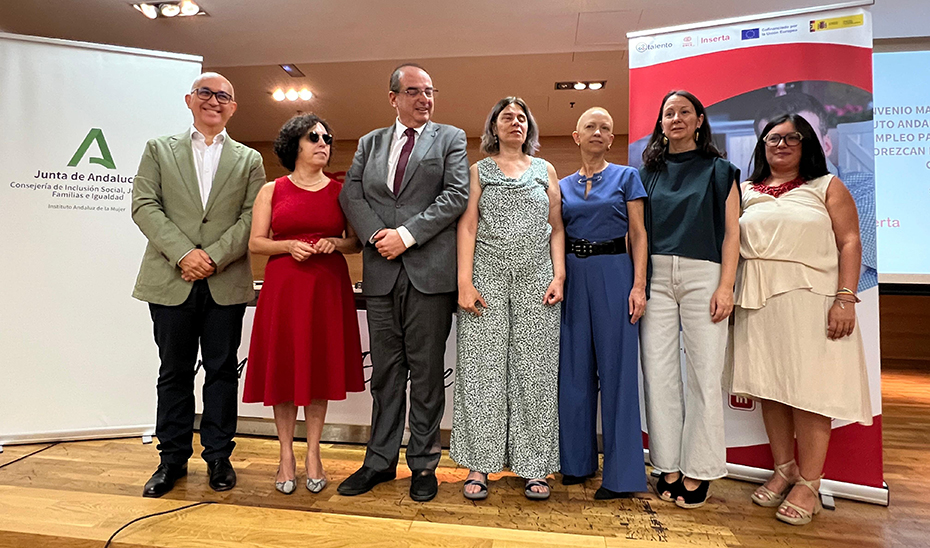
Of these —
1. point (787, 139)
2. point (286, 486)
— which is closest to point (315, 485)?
point (286, 486)

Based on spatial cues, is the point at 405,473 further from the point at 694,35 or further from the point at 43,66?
the point at 43,66

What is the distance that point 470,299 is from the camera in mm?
2064

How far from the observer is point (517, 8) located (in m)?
3.93

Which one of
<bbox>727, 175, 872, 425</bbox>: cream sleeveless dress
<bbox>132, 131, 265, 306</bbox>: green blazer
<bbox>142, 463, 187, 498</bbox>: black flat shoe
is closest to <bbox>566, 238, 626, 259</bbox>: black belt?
<bbox>727, 175, 872, 425</bbox>: cream sleeveless dress

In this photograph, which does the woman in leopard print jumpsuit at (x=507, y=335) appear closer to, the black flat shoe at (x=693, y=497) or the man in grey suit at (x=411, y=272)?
the man in grey suit at (x=411, y=272)

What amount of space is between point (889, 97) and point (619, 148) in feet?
11.5

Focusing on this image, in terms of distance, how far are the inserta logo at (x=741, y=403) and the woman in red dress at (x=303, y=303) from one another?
1.71 meters

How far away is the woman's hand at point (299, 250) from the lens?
2064 mm

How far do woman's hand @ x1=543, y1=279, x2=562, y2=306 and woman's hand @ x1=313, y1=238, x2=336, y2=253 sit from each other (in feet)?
2.90

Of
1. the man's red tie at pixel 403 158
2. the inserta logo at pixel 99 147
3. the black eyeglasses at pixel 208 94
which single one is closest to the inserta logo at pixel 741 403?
the man's red tie at pixel 403 158

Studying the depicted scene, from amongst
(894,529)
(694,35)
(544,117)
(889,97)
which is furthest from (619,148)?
(894,529)

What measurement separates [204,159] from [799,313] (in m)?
2.52

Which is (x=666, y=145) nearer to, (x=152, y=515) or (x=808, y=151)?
(x=808, y=151)

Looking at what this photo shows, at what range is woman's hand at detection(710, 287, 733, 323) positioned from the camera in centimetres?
204
